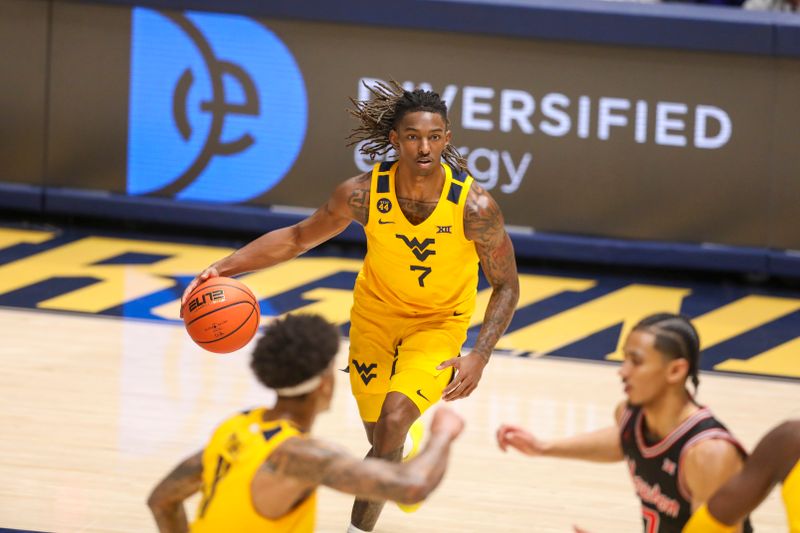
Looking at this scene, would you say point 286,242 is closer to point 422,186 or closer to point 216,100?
point 422,186

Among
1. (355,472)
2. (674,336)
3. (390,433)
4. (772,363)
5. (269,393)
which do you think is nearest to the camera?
(355,472)

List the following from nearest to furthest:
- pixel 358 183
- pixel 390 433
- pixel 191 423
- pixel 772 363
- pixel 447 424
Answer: pixel 447 424, pixel 390 433, pixel 358 183, pixel 191 423, pixel 772 363

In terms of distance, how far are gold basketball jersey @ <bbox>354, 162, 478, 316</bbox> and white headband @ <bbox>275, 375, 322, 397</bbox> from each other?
1.97 meters

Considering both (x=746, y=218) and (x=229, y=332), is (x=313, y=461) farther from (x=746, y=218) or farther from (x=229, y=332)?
(x=746, y=218)

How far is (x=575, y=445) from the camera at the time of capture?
4461mm

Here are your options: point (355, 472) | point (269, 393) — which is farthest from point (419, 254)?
point (269, 393)

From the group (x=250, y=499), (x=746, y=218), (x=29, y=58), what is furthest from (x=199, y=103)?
(x=250, y=499)

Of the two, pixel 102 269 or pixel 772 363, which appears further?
pixel 102 269

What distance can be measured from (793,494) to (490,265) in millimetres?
2147

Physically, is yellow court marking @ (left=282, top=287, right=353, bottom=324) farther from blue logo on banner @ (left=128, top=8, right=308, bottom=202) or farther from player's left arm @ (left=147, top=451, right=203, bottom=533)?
player's left arm @ (left=147, top=451, right=203, bottom=533)

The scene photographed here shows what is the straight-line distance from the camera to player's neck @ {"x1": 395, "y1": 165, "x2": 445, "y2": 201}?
5895mm

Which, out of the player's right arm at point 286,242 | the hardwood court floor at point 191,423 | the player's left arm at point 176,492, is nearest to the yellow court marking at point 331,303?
the hardwood court floor at point 191,423

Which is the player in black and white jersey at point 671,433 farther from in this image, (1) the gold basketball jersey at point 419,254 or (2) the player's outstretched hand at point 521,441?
(1) the gold basketball jersey at point 419,254

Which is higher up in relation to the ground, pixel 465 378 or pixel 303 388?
pixel 303 388
